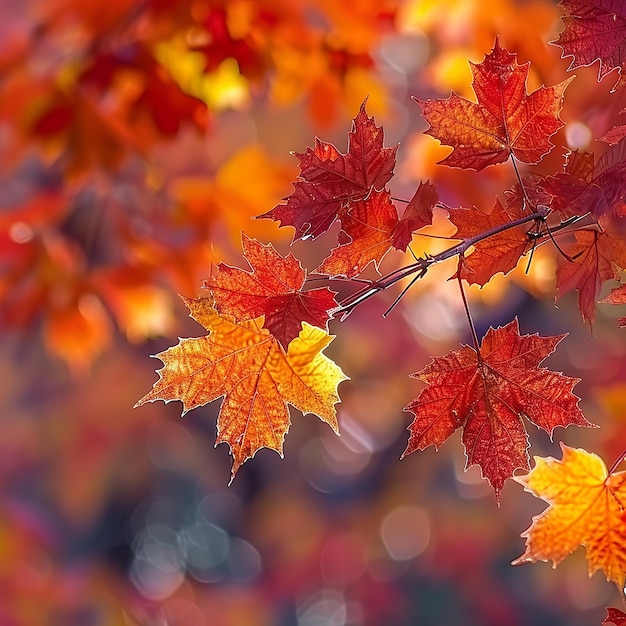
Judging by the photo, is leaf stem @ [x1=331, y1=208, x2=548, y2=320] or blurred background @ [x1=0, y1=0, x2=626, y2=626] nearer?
leaf stem @ [x1=331, y1=208, x2=548, y2=320]

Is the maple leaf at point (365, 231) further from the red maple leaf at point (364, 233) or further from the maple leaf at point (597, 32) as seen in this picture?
the maple leaf at point (597, 32)

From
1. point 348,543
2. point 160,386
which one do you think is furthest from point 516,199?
point 348,543

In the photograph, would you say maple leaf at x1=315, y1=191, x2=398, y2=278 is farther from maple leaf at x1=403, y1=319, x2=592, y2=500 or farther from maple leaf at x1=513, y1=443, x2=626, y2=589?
maple leaf at x1=513, y1=443, x2=626, y2=589

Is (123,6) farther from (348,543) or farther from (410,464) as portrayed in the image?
(348,543)

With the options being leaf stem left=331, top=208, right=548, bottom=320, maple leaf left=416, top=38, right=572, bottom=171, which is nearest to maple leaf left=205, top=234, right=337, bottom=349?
leaf stem left=331, top=208, right=548, bottom=320

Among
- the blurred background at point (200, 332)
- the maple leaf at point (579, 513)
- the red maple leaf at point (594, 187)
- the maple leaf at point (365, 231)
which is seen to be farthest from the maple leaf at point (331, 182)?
the blurred background at point (200, 332)
